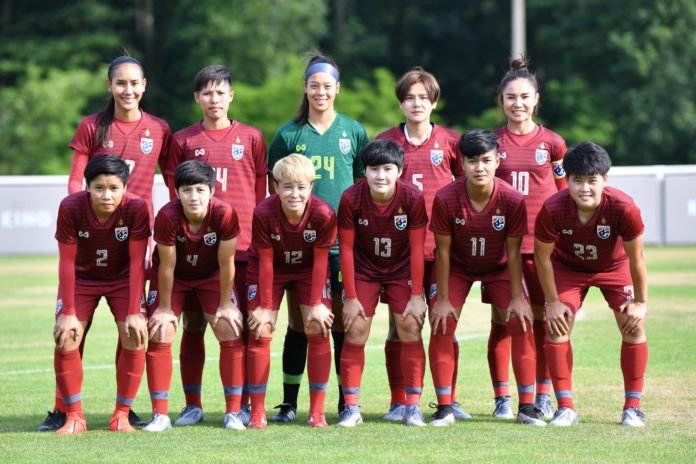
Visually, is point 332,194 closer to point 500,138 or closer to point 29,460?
point 500,138

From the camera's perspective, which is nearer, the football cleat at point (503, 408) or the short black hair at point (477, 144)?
the short black hair at point (477, 144)

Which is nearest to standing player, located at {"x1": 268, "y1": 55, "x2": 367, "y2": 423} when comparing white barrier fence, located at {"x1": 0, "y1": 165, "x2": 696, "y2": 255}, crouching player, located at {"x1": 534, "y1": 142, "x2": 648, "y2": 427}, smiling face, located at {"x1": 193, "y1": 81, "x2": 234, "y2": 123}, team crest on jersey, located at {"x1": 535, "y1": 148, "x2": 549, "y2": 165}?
smiling face, located at {"x1": 193, "y1": 81, "x2": 234, "y2": 123}

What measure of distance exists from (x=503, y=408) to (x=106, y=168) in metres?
2.89

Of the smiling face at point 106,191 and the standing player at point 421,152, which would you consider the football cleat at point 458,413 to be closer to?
the standing player at point 421,152

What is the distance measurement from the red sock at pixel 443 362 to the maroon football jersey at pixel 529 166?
96 cm

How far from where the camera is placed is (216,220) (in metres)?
→ 7.07

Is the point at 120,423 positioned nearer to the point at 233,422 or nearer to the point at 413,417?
the point at 233,422

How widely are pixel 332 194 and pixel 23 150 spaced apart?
25273mm

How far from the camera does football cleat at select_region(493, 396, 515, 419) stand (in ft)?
24.3

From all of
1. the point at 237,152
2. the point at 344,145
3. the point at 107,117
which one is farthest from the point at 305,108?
the point at 107,117

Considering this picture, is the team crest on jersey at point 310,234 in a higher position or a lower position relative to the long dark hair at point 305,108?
lower

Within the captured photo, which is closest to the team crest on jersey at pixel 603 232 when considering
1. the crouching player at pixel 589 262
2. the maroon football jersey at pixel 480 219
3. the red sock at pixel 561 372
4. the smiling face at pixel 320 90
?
the crouching player at pixel 589 262

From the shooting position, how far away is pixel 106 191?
6965 mm

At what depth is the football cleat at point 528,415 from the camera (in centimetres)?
709
